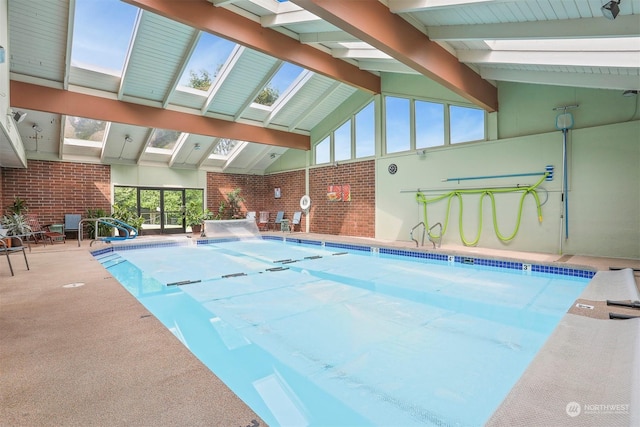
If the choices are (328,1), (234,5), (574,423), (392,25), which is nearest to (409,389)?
(574,423)

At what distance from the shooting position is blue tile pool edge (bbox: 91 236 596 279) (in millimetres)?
4863

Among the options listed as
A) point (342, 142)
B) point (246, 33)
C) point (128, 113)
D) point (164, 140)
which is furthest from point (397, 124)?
point (164, 140)

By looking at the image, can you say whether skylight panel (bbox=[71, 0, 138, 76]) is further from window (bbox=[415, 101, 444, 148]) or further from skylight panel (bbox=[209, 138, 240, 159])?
window (bbox=[415, 101, 444, 148])

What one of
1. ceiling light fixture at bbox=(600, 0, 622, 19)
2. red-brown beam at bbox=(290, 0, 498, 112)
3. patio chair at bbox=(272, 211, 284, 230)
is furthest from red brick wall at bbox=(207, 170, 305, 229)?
ceiling light fixture at bbox=(600, 0, 622, 19)

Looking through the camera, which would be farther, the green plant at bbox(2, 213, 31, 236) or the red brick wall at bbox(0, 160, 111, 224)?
the red brick wall at bbox(0, 160, 111, 224)

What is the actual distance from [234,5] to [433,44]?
298cm

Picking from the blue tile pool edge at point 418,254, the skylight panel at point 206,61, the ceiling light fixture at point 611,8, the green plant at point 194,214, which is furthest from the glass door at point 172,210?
the ceiling light fixture at point 611,8

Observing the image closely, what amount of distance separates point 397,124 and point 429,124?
89cm

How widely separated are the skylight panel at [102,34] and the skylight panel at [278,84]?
3078mm

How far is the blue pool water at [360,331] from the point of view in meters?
2.06

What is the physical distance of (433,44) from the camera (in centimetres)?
478

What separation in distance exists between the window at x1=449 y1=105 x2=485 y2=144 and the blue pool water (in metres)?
2.81

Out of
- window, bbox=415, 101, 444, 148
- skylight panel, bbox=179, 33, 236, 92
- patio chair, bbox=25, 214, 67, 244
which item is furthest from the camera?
patio chair, bbox=25, 214, 67, 244

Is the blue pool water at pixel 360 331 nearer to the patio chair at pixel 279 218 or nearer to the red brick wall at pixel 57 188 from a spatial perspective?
the red brick wall at pixel 57 188
